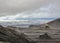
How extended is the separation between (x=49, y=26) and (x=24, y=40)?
1.67 metres

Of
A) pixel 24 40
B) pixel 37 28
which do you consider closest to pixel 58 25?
pixel 37 28

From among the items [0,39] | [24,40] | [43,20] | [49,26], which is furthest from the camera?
[43,20]

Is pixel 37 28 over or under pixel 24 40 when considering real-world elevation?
over

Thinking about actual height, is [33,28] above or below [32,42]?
above

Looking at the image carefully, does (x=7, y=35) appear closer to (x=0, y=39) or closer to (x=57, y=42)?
(x=0, y=39)

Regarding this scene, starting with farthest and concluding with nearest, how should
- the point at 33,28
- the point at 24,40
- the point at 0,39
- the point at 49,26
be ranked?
the point at 49,26
the point at 33,28
the point at 24,40
the point at 0,39

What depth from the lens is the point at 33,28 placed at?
3.82 m

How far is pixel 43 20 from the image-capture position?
4.70 meters

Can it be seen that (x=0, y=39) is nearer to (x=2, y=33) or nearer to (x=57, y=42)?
(x=2, y=33)

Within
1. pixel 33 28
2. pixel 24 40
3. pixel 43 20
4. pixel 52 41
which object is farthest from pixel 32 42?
pixel 43 20

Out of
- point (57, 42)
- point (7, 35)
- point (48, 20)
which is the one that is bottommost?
point (57, 42)

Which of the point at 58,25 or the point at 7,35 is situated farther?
the point at 58,25

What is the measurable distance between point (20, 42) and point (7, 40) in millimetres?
192

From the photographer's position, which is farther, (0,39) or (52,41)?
(52,41)
